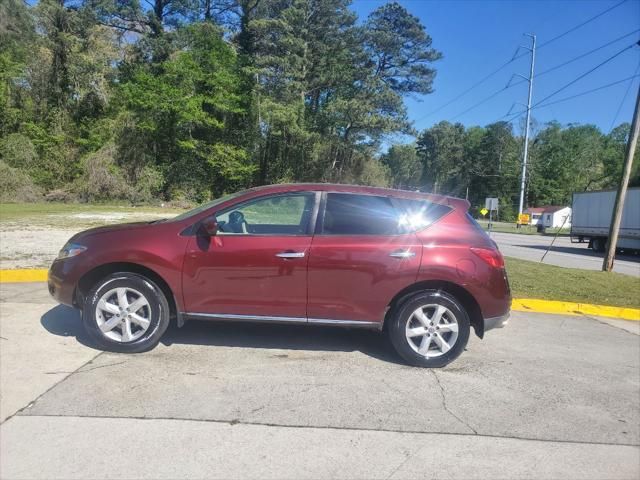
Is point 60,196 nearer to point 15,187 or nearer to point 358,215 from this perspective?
point 15,187

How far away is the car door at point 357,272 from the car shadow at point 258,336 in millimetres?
615

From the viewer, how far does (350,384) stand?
4.23m

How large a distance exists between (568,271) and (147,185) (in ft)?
111

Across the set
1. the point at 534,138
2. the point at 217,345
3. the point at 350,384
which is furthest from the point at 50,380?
the point at 534,138

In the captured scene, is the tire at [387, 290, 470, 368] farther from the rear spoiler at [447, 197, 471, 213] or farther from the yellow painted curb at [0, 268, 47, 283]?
the yellow painted curb at [0, 268, 47, 283]

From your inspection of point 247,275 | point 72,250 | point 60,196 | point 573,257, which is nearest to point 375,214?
point 247,275

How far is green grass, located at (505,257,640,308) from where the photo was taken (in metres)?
8.34

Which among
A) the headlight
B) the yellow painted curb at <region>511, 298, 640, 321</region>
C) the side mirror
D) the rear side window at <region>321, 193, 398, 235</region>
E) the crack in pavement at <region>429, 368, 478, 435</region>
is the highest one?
the rear side window at <region>321, 193, 398, 235</region>

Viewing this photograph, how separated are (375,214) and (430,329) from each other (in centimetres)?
127

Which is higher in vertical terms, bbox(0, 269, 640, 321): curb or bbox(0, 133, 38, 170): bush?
bbox(0, 133, 38, 170): bush

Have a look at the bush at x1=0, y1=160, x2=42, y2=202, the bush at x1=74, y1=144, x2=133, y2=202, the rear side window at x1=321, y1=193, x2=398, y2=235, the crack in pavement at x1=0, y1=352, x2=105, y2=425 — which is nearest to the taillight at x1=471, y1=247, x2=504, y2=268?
the rear side window at x1=321, y1=193, x2=398, y2=235

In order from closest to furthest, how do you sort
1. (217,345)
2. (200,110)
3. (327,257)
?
(327,257) < (217,345) < (200,110)

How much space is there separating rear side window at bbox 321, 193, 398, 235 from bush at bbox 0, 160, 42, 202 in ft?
110

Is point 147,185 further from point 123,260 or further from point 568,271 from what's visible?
point 123,260
